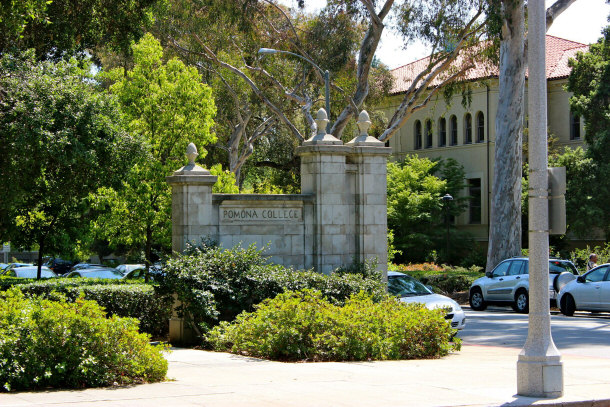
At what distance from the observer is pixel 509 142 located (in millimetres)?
32438

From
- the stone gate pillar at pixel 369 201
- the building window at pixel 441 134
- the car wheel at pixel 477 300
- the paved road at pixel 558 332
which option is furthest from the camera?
the building window at pixel 441 134

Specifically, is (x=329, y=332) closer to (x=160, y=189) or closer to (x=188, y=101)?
(x=160, y=189)

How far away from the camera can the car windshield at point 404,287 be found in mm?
18344

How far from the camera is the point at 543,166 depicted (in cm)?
991

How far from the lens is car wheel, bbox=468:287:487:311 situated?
92.0 feet

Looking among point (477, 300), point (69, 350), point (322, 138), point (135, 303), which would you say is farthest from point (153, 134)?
point (69, 350)

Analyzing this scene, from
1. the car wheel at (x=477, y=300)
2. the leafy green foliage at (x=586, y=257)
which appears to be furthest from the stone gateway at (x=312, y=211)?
the leafy green foliage at (x=586, y=257)

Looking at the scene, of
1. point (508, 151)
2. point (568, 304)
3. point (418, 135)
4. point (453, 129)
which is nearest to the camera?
point (568, 304)

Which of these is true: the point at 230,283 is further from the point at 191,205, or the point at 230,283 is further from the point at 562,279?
the point at 562,279

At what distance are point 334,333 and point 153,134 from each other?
13.9 metres

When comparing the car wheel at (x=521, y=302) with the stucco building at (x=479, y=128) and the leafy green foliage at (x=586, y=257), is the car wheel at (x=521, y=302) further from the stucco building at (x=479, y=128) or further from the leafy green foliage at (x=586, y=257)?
the stucco building at (x=479, y=128)

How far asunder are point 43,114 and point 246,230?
15.8 feet

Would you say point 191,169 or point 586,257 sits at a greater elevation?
point 191,169

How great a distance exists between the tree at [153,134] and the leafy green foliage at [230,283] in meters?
8.36
